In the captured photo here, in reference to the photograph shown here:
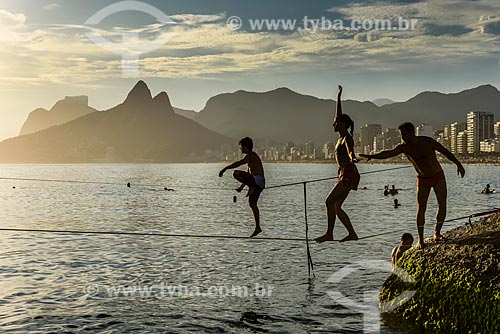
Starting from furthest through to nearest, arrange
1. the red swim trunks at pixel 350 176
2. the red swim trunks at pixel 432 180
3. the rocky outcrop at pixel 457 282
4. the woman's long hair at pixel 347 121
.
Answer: the red swim trunks at pixel 350 176, the woman's long hair at pixel 347 121, the red swim trunks at pixel 432 180, the rocky outcrop at pixel 457 282

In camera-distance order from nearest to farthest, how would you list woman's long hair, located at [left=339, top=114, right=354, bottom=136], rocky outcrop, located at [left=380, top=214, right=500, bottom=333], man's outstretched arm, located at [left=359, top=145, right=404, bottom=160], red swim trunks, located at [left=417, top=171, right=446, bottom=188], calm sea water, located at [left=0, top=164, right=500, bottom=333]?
rocky outcrop, located at [left=380, top=214, right=500, bottom=333], man's outstretched arm, located at [left=359, top=145, right=404, bottom=160], red swim trunks, located at [left=417, top=171, right=446, bottom=188], woman's long hair, located at [left=339, top=114, right=354, bottom=136], calm sea water, located at [left=0, top=164, right=500, bottom=333]

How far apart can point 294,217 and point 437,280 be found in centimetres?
3672

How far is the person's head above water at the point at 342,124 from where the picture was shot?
1252 centimetres

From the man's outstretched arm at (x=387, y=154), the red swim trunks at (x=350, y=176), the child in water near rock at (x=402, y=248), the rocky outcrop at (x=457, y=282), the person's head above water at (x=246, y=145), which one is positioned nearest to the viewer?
the rocky outcrop at (x=457, y=282)

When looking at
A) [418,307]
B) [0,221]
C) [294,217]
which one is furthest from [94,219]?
[418,307]

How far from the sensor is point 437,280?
11500mm

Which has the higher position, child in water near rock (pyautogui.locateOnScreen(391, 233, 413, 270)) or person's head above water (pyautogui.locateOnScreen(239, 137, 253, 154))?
person's head above water (pyautogui.locateOnScreen(239, 137, 253, 154))

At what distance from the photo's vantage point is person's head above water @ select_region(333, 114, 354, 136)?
1252 centimetres

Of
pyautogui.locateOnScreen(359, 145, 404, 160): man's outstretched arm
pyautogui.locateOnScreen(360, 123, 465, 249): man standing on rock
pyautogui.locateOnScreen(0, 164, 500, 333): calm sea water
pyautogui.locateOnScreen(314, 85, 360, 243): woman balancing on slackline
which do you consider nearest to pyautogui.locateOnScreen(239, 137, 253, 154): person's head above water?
pyautogui.locateOnScreen(314, 85, 360, 243): woman balancing on slackline

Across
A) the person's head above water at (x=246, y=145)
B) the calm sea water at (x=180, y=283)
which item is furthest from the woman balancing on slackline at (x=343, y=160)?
the calm sea water at (x=180, y=283)

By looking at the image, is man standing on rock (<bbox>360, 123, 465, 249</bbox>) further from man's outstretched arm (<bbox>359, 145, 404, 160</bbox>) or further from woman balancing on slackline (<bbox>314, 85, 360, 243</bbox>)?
woman balancing on slackline (<bbox>314, 85, 360, 243</bbox>)

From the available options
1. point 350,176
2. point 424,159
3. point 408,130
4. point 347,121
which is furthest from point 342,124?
point 424,159

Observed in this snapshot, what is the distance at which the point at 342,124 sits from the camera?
41.1 feet

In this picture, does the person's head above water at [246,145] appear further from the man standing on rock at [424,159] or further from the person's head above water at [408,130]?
the person's head above water at [408,130]
